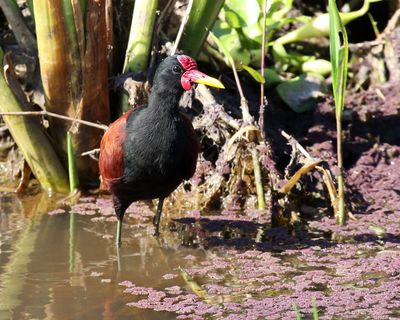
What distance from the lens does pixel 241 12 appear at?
6824 millimetres

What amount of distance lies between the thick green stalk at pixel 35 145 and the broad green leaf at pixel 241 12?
1.72 metres

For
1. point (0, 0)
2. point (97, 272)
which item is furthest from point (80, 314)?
point (0, 0)

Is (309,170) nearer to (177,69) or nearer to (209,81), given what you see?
(209,81)

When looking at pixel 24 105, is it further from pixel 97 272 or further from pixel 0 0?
pixel 97 272

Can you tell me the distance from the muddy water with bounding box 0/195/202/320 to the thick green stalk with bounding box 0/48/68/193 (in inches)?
6.2

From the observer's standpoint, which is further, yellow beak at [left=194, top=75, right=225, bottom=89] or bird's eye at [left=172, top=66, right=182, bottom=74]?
bird's eye at [left=172, top=66, right=182, bottom=74]

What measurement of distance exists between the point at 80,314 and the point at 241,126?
6.19ft

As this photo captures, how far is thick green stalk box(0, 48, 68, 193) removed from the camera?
19.3 feet

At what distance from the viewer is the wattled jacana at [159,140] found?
4906 mm

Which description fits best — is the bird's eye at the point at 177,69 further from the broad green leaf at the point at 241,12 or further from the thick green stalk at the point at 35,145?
the broad green leaf at the point at 241,12

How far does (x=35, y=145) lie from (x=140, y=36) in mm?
1044

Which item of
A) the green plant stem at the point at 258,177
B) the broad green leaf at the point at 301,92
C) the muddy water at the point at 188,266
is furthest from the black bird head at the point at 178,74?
the broad green leaf at the point at 301,92

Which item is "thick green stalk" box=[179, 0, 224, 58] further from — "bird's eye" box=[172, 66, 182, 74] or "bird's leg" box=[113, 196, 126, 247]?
"bird's leg" box=[113, 196, 126, 247]

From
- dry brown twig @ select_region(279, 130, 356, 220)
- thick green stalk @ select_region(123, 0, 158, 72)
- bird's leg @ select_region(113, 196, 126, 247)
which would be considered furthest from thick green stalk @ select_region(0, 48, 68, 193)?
A: dry brown twig @ select_region(279, 130, 356, 220)
